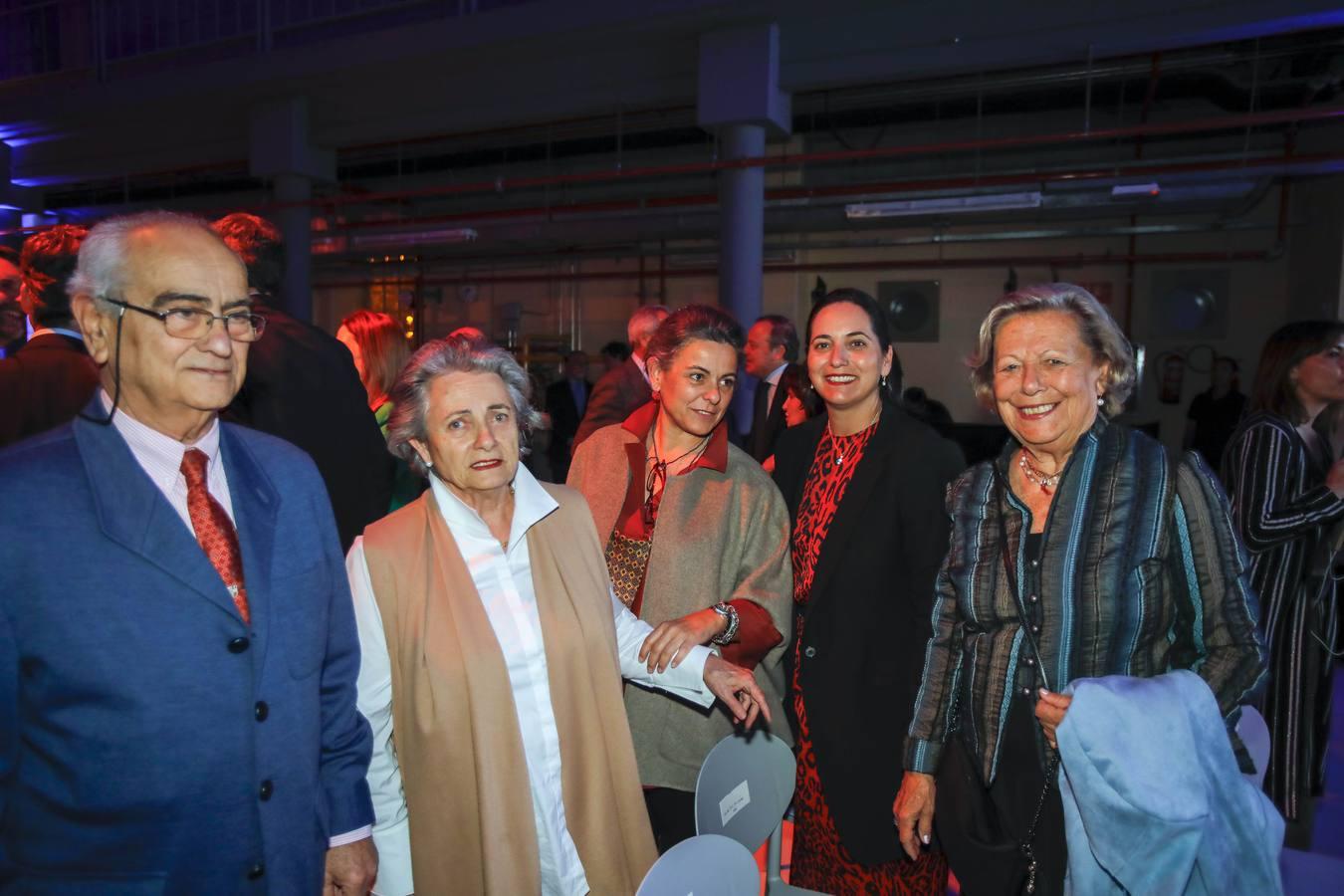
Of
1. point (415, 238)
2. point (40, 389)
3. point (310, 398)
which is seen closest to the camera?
point (40, 389)

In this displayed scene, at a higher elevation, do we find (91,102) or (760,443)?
(91,102)

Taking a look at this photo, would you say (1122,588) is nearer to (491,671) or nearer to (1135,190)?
(491,671)

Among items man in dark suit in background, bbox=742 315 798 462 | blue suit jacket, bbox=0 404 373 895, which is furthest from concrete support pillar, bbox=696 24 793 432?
blue suit jacket, bbox=0 404 373 895

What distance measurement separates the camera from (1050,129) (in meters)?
9.53

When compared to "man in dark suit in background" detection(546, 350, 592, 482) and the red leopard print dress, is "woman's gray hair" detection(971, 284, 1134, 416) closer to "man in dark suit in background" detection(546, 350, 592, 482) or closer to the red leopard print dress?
the red leopard print dress

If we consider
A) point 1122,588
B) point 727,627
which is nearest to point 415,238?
point 727,627

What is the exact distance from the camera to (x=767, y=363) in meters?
4.72

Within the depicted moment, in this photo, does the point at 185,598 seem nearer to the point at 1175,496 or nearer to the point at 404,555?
the point at 404,555

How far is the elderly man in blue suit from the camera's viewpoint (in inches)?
43.8

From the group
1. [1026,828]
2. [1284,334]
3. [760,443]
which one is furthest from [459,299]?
[1026,828]

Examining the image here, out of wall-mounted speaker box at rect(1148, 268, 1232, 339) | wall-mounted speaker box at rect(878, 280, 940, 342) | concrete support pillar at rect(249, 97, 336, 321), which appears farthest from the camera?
wall-mounted speaker box at rect(878, 280, 940, 342)

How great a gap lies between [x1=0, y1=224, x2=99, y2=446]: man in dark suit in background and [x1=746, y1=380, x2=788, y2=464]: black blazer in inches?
116

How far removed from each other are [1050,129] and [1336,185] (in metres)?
3.03

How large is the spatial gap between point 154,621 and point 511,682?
652 mm
